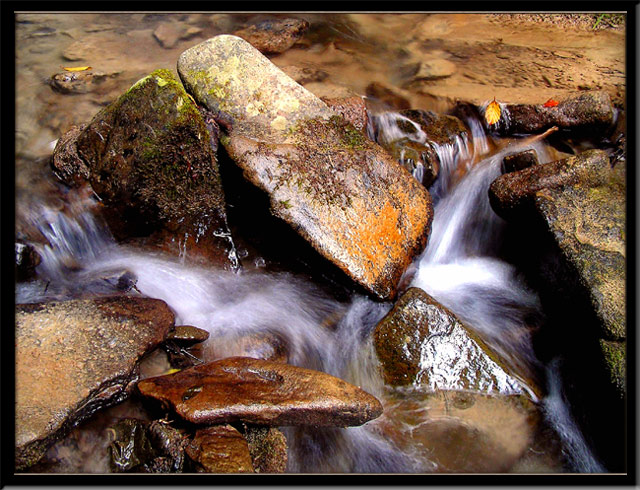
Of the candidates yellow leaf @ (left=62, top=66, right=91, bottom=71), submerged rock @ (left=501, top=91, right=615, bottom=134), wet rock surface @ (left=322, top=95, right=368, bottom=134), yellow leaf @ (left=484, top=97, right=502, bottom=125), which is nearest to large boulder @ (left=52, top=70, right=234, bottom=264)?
wet rock surface @ (left=322, top=95, right=368, bottom=134)

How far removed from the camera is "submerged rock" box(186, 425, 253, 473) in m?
2.68

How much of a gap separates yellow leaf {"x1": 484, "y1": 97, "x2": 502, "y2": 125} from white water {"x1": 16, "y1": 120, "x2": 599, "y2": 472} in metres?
1.58

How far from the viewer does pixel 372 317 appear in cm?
392

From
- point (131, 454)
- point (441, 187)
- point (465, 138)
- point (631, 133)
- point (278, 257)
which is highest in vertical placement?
point (631, 133)

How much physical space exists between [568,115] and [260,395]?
4.72 m

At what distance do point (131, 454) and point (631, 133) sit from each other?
4.02 meters

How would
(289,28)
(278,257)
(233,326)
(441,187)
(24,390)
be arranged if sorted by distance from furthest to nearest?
(289,28) < (441,187) < (278,257) < (233,326) < (24,390)

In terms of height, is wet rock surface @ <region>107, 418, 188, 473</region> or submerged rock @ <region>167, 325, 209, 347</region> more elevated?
submerged rock @ <region>167, 325, 209, 347</region>

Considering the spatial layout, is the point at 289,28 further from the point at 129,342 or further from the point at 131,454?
the point at 131,454

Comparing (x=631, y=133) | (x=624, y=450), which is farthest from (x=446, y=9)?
(x=624, y=450)

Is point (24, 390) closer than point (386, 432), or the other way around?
point (24, 390)

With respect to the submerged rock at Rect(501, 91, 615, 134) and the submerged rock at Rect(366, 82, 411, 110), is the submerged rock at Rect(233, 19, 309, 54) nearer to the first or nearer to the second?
the submerged rock at Rect(366, 82, 411, 110)

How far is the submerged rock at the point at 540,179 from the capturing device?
4250 mm

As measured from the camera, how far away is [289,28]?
686cm
